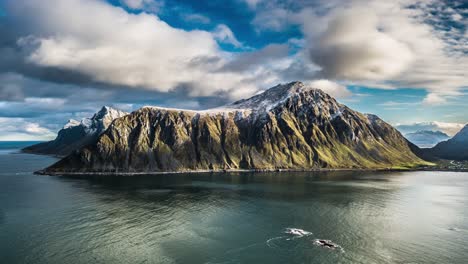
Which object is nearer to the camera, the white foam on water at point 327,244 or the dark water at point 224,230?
the dark water at point 224,230

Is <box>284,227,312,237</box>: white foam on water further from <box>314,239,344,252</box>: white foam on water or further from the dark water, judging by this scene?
<box>314,239,344,252</box>: white foam on water

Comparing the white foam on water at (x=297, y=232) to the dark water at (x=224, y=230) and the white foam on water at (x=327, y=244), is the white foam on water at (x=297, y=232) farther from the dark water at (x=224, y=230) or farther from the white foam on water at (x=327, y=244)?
the white foam on water at (x=327, y=244)

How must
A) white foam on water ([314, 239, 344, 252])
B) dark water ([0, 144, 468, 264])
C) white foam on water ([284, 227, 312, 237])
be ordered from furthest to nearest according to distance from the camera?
white foam on water ([284, 227, 312, 237])
white foam on water ([314, 239, 344, 252])
dark water ([0, 144, 468, 264])

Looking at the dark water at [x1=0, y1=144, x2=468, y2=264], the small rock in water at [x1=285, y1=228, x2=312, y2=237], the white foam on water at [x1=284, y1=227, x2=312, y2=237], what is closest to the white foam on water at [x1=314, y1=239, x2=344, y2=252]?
the dark water at [x1=0, y1=144, x2=468, y2=264]

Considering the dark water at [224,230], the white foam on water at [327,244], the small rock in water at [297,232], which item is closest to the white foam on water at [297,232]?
the small rock in water at [297,232]

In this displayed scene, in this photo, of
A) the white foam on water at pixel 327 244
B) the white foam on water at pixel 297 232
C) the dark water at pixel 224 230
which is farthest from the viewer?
the white foam on water at pixel 297 232

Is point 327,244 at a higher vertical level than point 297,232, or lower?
lower

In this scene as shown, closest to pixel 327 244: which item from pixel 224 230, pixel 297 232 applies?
pixel 297 232

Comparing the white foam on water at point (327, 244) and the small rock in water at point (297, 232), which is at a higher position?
the small rock in water at point (297, 232)

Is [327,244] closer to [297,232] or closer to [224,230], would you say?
[297,232]

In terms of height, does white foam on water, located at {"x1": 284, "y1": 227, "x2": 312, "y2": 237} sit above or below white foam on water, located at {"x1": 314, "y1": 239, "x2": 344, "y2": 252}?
above

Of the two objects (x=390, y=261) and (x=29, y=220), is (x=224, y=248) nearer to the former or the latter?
(x=390, y=261)
